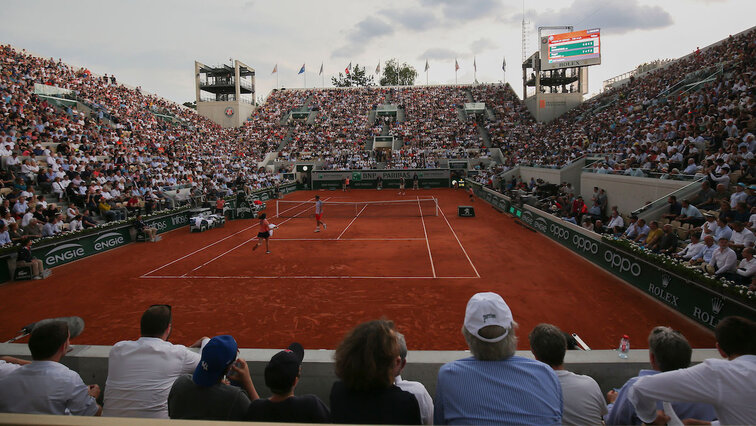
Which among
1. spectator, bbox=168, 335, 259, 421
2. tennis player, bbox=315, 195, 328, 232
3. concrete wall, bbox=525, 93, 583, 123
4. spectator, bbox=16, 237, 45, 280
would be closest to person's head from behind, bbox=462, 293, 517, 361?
spectator, bbox=168, 335, 259, 421

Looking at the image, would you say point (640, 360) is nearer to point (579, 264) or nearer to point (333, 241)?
point (579, 264)

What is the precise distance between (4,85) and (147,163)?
9039 millimetres

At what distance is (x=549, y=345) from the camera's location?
3.24 metres

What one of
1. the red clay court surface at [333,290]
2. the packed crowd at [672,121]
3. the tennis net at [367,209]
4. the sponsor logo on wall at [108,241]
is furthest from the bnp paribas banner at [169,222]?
the packed crowd at [672,121]

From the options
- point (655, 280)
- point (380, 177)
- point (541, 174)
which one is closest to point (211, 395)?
point (655, 280)

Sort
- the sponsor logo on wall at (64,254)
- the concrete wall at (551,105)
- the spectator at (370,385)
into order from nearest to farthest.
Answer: the spectator at (370,385) < the sponsor logo on wall at (64,254) < the concrete wall at (551,105)

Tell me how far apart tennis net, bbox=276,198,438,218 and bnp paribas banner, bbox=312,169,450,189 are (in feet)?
36.7

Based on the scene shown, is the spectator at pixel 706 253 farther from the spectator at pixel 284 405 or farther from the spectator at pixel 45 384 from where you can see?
the spectator at pixel 45 384

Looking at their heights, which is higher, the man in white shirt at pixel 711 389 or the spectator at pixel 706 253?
the man in white shirt at pixel 711 389

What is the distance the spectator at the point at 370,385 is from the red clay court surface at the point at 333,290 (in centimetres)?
612

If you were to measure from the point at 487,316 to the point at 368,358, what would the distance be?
85 centimetres

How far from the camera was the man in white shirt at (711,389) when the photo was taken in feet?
8.52

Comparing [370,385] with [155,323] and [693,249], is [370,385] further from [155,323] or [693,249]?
[693,249]

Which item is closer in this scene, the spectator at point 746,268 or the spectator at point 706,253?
the spectator at point 746,268
